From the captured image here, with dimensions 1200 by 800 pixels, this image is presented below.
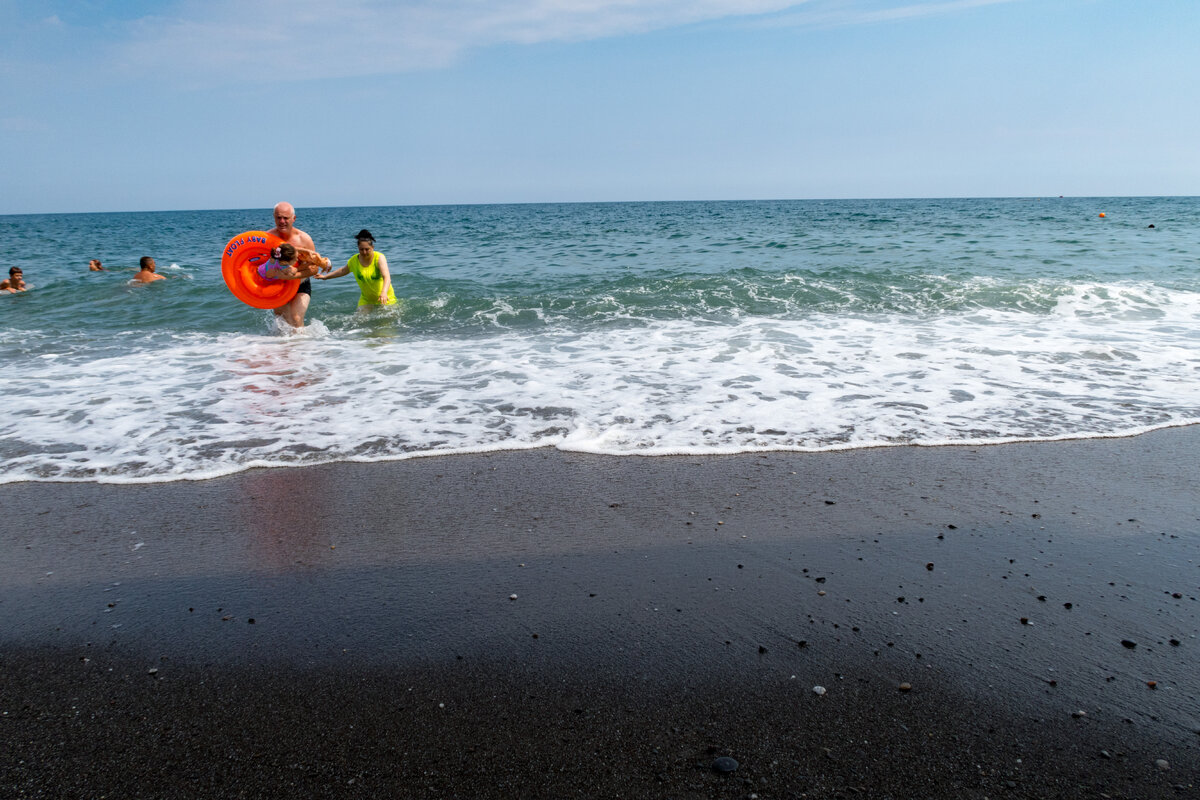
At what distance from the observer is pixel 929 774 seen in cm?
185

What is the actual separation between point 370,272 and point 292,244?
124 cm

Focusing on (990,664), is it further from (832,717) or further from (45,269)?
(45,269)

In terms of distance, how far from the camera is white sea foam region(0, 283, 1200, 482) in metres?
4.51

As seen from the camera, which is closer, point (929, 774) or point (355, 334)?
point (929, 774)

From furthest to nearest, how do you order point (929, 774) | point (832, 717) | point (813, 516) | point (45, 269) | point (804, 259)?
1. point (45, 269)
2. point (804, 259)
3. point (813, 516)
4. point (832, 717)
5. point (929, 774)

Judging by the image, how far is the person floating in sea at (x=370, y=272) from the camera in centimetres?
930

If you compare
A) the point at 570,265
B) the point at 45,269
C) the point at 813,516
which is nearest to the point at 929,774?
the point at 813,516

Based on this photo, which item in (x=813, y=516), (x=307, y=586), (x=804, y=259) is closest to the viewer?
(x=307, y=586)

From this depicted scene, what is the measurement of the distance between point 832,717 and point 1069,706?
665mm

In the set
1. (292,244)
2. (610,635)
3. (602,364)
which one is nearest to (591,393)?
(602,364)

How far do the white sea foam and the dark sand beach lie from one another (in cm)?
60

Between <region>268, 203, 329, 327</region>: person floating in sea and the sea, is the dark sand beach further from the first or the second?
<region>268, 203, 329, 327</region>: person floating in sea

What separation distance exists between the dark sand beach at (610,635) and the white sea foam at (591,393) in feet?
1.96

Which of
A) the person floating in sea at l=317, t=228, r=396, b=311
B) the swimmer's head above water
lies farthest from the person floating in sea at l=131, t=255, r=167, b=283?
the swimmer's head above water
